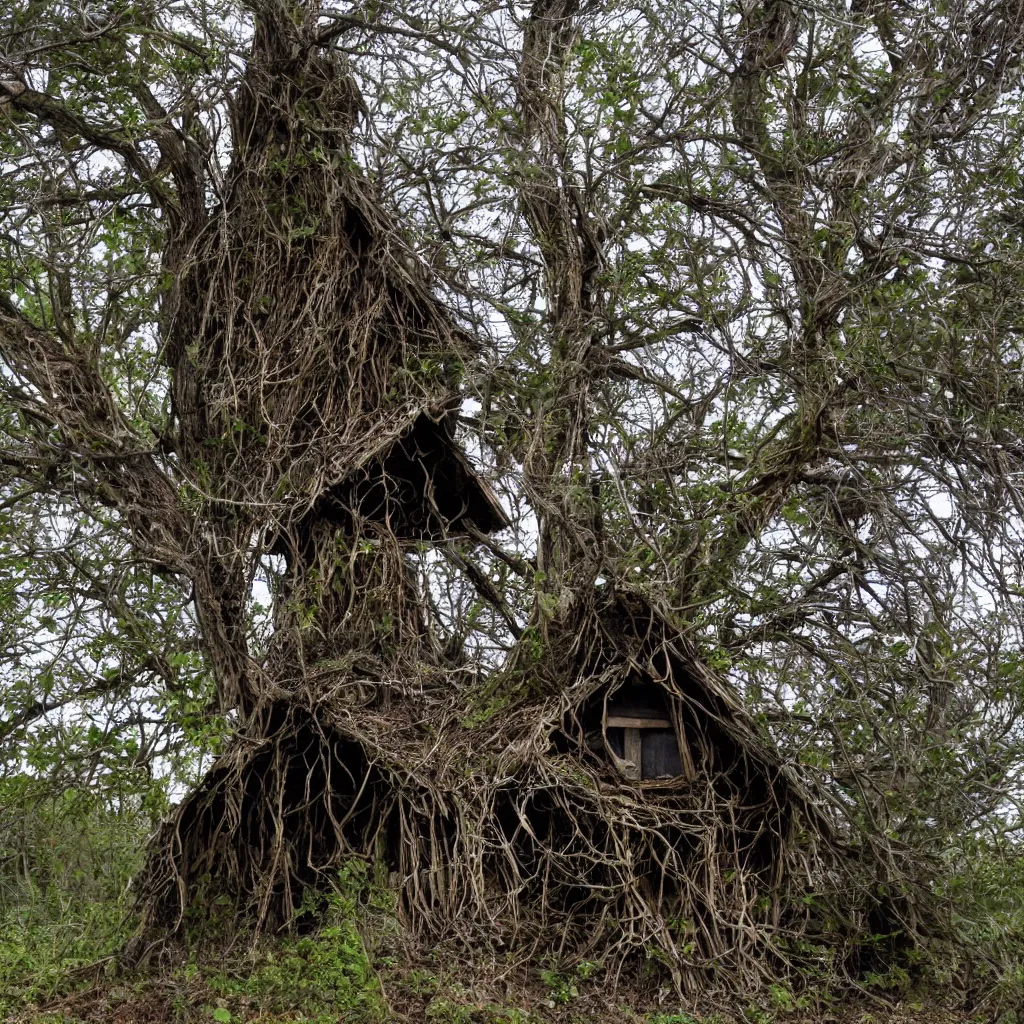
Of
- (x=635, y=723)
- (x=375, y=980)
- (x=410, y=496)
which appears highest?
(x=410, y=496)

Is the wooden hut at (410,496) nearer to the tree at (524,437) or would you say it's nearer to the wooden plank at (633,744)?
the tree at (524,437)

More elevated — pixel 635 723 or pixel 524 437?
pixel 524 437

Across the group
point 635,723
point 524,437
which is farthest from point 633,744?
point 524,437

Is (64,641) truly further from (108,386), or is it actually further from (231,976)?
(231,976)

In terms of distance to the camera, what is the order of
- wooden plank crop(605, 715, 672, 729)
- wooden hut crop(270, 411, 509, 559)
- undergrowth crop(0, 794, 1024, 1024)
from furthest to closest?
1. wooden hut crop(270, 411, 509, 559)
2. wooden plank crop(605, 715, 672, 729)
3. undergrowth crop(0, 794, 1024, 1024)

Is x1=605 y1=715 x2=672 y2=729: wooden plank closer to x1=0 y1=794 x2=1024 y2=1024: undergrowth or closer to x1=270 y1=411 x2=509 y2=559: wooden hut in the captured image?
x1=0 y1=794 x2=1024 y2=1024: undergrowth

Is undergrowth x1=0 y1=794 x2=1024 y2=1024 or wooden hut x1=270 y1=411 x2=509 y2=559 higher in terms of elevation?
wooden hut x1=270 y1=411 x2=509 y2=559

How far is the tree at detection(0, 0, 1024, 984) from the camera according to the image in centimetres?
789

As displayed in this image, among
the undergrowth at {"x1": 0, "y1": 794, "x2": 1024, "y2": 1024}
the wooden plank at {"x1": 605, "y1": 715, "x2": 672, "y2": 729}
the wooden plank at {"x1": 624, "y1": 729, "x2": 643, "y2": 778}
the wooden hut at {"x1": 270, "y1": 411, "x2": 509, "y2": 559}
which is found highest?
the wooden hut at {"x1": 270, "y1": 411, "x2": 509, "y2": 559}

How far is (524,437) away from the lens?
28.9 feet

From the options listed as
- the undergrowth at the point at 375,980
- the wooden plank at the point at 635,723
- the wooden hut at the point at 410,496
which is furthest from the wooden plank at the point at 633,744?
the wooden hut at the point at 410,496

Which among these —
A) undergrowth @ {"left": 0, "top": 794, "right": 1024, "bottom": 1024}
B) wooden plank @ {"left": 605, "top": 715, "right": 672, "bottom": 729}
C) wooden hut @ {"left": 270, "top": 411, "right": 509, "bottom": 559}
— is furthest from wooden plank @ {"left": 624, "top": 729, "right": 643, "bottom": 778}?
wooden hut @ {"left": 270, "top": 411, "right": 509, "bottom": 559}

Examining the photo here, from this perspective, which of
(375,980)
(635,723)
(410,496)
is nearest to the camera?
(375,980)

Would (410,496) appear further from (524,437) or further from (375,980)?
(375,980)
